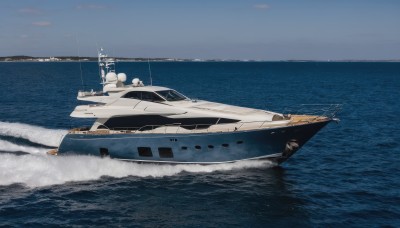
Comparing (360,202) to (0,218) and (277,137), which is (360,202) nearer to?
(277,137)

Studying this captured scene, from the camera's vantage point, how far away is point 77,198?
56.6ft

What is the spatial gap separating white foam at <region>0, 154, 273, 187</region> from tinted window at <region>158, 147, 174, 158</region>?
53 cm

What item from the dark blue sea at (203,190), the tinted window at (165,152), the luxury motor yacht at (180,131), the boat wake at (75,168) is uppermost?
the luxury motor yacht at (180,131)

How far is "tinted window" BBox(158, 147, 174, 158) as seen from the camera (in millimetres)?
20555

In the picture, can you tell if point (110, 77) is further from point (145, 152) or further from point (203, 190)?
point (203, 190)

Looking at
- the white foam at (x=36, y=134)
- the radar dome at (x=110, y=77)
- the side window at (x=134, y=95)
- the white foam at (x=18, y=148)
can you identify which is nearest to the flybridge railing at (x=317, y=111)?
the side window at (x=134, y=95)

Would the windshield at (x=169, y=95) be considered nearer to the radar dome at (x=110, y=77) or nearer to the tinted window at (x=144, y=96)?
the tinted window at (x=144, y=96)

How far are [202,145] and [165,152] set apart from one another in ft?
6.63

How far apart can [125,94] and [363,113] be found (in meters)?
26.7

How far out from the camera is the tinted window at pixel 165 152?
2055 cm

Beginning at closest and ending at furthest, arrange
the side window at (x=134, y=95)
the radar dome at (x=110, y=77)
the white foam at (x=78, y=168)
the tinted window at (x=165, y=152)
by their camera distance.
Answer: the white foam at (x=78, y=168), the tinted window at (x=165, y=152), the side window at (x=134, y=95), the radar dome at (x=110, y=77)

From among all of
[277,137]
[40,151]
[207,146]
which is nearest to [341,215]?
[277,137]

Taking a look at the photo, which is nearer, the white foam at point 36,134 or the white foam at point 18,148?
the white foam at point 18,148

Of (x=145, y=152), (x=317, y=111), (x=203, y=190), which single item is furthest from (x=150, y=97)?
(x=317, y=111)
